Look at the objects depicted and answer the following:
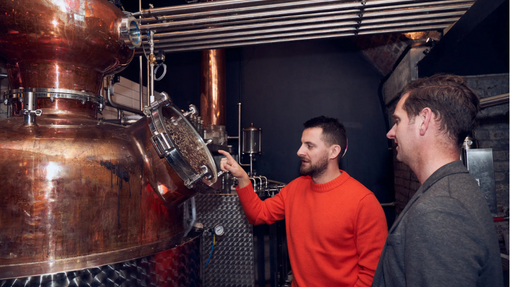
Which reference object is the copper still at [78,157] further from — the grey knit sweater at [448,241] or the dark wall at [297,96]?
the dark wall at [297,96]

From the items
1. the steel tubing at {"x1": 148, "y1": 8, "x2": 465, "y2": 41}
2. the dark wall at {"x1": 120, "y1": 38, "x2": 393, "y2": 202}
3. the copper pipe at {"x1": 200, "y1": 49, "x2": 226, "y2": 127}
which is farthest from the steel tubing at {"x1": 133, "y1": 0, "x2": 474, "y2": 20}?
the dark wall at {"x1": 120, "y1": 38, "x2": 393, "y2": 202}

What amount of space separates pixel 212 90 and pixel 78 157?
320 centimetres

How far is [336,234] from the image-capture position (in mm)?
1763

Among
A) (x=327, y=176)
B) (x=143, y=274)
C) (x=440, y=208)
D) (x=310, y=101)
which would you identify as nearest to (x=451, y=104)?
(x=440, y=208)

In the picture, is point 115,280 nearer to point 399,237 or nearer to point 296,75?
point 399,237

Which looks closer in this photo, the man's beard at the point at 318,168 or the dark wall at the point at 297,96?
the man's beard at the point at 318,168

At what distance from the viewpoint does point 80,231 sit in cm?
106

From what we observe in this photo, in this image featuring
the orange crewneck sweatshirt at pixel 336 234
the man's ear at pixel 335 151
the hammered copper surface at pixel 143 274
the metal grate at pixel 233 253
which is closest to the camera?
the hammered copper surface at pixel 143 274

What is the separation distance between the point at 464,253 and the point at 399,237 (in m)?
0.19

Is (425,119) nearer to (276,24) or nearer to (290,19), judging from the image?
(276,24)

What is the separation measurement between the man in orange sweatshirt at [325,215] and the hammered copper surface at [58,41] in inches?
35.6

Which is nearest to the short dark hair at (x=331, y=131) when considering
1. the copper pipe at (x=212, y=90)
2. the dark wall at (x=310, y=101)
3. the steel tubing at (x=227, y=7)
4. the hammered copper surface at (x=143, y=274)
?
the steel tubing at (x=227, y=7)

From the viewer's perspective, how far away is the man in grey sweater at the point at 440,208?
0.76 metres

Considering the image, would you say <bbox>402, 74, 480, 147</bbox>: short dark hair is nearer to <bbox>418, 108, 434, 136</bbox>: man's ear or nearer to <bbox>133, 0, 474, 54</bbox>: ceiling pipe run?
<bbox>418, 108, 434, 136</bbox>: man's ear
